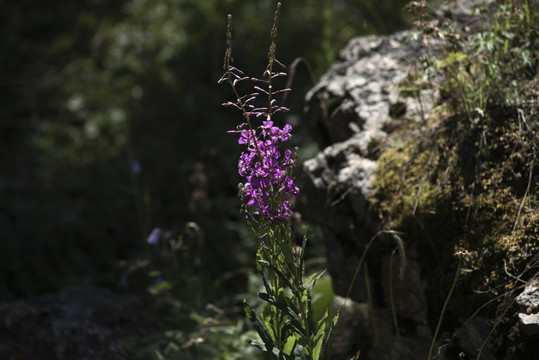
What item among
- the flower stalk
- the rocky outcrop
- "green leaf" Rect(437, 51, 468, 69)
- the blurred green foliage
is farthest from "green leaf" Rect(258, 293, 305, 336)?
the blurred green foliage

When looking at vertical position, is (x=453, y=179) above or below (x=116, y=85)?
below

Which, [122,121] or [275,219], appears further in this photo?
[122,121]

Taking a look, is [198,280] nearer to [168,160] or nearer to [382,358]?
[382,358]

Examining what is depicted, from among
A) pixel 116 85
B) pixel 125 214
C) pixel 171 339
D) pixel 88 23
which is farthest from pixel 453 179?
pixel 88 23

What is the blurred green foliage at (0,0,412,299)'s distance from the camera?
4062 millimetres

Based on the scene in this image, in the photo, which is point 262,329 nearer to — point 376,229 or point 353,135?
point 376,229

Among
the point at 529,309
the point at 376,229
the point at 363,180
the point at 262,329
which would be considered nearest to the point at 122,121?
the point at 363,180

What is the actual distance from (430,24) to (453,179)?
0.62m

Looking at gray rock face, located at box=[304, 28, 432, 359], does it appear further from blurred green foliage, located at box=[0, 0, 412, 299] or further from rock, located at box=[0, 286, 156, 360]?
rock, located at box=[0, 286, 156, 360]

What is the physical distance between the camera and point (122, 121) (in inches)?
216

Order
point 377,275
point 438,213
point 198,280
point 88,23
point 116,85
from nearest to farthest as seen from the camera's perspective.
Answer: point 438,213, point 377,275, point 198,280, point 116,85, point 88,23

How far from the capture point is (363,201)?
2373 millimetres

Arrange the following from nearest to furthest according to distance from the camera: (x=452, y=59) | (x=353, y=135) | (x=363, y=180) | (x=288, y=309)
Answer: (x=288, y=309) < (x=452, y=59) < (x=363, y=180) < (x=353, y=135)

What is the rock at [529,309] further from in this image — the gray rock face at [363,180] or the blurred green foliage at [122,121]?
the blurred green foliage at [122,121]
